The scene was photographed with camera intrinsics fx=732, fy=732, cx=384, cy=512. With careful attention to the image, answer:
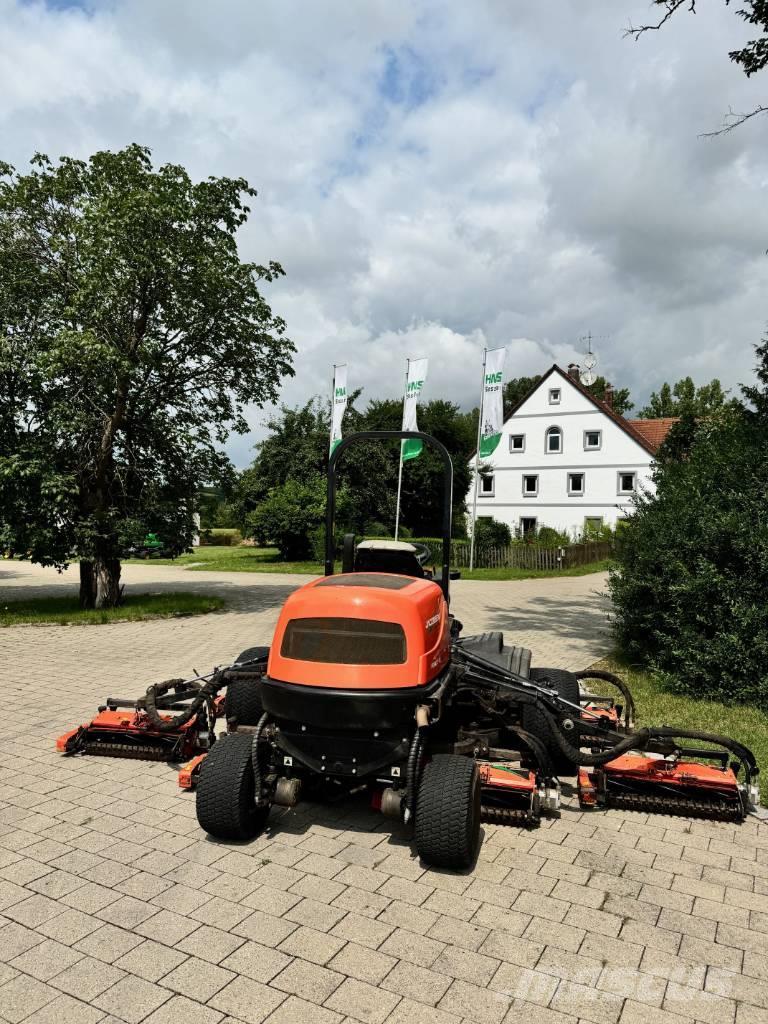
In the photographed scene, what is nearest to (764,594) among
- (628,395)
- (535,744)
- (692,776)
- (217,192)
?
(692,776)

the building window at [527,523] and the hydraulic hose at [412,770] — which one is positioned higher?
the building window at [527,523]

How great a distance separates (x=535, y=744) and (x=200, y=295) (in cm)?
1115

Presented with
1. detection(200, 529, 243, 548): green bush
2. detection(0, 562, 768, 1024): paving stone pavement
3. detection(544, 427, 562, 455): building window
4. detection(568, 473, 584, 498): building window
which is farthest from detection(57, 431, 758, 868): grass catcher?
detection(200, 529, 243, 548): green bush

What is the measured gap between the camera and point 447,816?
3664 millimetres

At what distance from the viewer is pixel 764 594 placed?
7164mm

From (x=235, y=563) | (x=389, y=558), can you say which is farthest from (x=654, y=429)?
(x=389, y=558)

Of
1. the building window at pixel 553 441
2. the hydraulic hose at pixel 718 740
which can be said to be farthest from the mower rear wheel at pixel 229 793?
the building window at pixel 553 441

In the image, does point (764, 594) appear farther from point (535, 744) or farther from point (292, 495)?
point (292, 495)

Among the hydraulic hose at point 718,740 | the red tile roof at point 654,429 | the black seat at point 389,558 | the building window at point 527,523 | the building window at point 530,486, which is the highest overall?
the red tile roof at point 654,429

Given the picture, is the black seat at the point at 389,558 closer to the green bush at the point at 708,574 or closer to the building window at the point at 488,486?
the green bush at the point at 708,574

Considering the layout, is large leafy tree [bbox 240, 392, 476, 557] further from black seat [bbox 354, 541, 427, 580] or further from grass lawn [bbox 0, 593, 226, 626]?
black seat [bbox 354, 541, 427, 580]

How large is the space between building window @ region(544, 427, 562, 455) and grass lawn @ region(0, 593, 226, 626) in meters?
24.0

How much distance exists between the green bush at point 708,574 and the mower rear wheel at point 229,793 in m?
5.09

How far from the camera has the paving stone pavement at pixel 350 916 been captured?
277 cm
